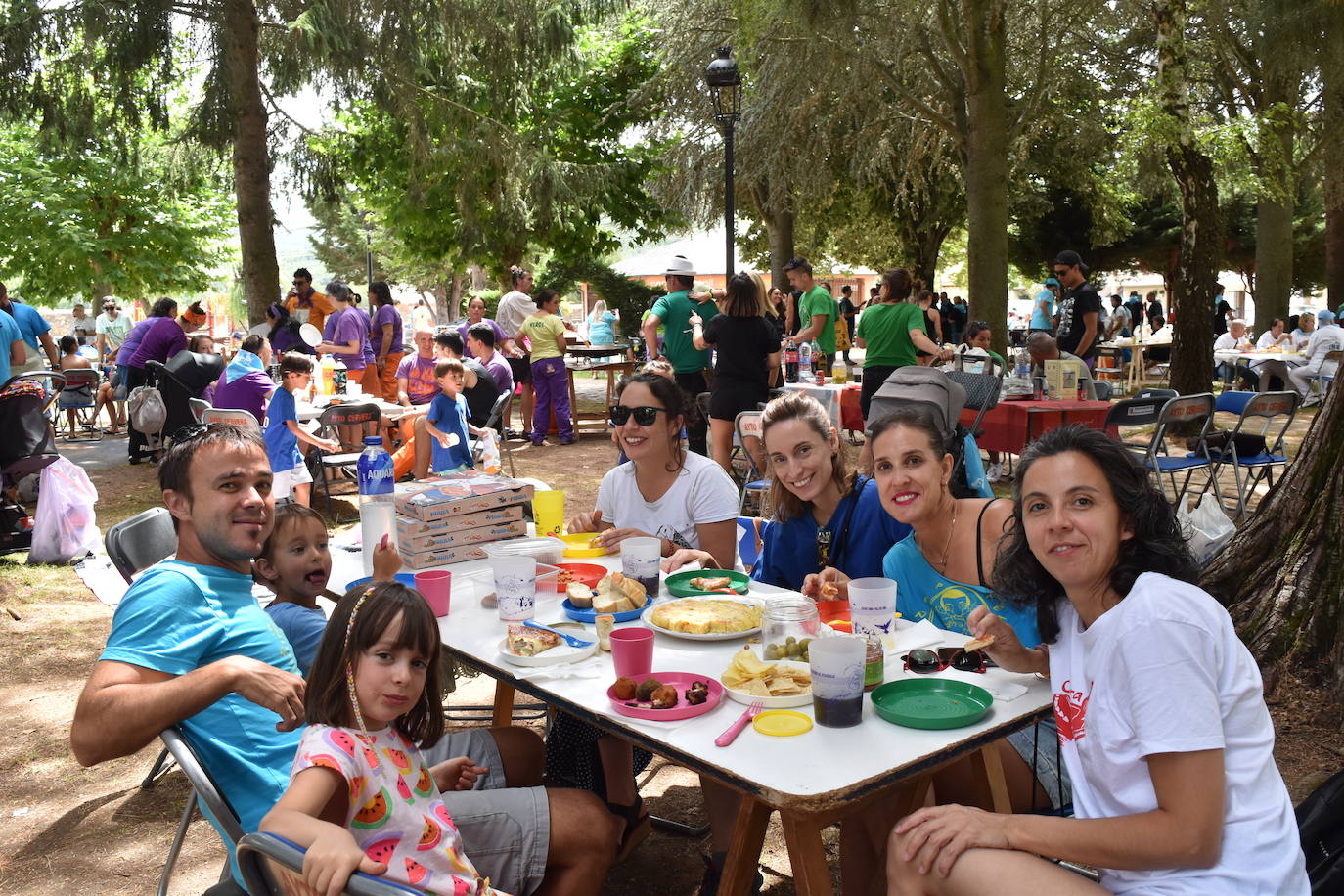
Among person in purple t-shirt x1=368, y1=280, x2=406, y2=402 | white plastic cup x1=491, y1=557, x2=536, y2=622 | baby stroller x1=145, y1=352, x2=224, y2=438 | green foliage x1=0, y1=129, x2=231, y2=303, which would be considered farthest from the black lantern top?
green foliage x1=0, y1=129, x2=231, y2=303

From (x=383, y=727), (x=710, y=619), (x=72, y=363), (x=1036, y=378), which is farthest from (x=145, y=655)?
(x=72, y=363)

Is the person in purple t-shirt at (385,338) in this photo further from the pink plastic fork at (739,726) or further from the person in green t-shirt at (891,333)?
the pink plastic fork at (739,726)

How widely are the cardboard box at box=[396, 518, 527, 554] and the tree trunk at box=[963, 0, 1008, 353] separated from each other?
9.03 meters

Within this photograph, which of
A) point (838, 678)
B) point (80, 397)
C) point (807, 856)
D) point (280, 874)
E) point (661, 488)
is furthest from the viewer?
point (80, 397)

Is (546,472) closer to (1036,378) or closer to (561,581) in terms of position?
(1036,378)

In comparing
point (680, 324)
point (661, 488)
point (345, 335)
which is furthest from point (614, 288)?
point (661, 488)

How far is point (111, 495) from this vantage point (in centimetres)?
988

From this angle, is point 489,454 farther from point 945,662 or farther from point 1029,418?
point 945,662

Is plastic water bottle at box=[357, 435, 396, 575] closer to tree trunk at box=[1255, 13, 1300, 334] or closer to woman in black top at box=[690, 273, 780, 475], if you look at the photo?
woman in black top at box=[690, 273, 780, 475]

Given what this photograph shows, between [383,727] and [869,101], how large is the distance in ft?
54.6

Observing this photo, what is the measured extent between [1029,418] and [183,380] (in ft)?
26.7

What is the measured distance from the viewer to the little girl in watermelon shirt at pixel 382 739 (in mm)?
1861

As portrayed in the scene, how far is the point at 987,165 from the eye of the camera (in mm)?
11734

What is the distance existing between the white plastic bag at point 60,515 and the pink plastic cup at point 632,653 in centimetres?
627
